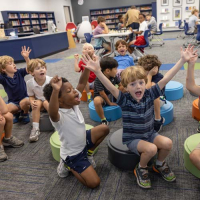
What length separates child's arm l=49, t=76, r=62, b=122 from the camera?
122 centimetres

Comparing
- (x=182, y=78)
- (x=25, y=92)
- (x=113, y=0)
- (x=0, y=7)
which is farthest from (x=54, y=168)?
(x=113, y=0)

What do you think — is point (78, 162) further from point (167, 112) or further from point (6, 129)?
point (167, 112)

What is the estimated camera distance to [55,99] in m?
1.27

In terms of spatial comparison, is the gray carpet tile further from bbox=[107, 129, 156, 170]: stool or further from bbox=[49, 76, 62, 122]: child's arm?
bbox=[49, 76, 62, 122]: child's arm

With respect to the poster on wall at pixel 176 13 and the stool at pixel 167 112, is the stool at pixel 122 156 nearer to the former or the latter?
the stool at pixel 167 112

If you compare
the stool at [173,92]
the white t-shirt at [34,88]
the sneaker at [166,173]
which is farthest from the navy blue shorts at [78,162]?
the stool at [173,92]

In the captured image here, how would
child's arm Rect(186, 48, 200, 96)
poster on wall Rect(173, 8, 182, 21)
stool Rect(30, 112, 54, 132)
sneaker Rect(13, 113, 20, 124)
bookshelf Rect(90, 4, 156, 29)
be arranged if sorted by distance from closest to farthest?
1. child's arm Rect(186, 48, 200, 96)
2. stool Rect(30, 112, 54, 132)
3. sneaker Rect(13, 113, 20, 124)
4. poster on wall Rect(173, 8, 182, 21)
5. bookshelf Rect(90, 4, 156, 29)

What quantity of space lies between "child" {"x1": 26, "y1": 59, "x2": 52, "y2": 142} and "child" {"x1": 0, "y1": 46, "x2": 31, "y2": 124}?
218 mm

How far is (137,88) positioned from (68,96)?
1.63 feet

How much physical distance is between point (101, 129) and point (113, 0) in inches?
604

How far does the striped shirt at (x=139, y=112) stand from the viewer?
1460mm

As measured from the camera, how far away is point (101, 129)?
1.74 meters

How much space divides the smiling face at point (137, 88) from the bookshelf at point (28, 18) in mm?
10986

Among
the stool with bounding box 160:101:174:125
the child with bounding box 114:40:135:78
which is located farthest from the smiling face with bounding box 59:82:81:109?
the child with bounding box 114:40:135:78
